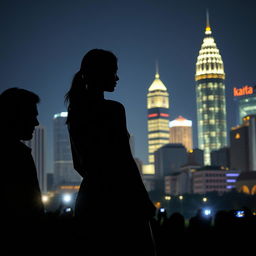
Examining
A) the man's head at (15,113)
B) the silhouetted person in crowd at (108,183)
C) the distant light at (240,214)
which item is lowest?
the distant light at (240,214)

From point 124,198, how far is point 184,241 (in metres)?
9.51

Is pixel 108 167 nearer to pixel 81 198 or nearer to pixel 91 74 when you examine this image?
pixel 81 198

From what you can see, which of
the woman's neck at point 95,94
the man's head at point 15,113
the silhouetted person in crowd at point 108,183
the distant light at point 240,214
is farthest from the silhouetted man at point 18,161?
the distant light at point 240,214

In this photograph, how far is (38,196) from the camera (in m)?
4.43

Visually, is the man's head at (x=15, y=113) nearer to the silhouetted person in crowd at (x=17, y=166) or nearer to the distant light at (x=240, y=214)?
the silhouetted person in crowd at (x=17, y=166)

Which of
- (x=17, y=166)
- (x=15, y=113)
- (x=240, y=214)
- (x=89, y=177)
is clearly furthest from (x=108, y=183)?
(x=240, y=214)

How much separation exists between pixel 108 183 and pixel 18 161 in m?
0.71

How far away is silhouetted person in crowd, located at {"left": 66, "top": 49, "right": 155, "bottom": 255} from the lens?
416 centimetres

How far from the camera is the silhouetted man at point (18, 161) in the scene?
14.3ft

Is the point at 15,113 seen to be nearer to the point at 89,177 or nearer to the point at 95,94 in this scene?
the point at 95,94

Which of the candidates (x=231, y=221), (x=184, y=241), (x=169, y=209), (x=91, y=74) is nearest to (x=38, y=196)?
(x=91, y=74)

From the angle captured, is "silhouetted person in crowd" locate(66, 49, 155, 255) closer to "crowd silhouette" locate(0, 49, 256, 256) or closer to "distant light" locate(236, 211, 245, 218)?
"crowd silhouette" locate(0, 49, 256, 256)

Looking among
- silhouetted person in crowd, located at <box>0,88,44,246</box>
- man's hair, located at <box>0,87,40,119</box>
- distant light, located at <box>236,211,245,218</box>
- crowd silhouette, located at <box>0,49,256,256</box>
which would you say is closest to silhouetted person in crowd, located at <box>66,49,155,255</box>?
crowd silhouette, located at <box>0,49,256,256</box>

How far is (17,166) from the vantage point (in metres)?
4.46
